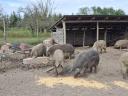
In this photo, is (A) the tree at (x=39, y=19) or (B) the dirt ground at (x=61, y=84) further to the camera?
(A) the tree at (x=39, y=19)

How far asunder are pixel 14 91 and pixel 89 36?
16912 mm

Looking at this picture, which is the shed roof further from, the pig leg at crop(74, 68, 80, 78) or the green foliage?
the green foliage

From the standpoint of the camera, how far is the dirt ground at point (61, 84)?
1023cm

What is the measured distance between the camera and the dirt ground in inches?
403

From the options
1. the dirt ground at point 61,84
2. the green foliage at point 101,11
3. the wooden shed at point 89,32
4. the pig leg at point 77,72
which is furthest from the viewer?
the green foliage at point 101,11

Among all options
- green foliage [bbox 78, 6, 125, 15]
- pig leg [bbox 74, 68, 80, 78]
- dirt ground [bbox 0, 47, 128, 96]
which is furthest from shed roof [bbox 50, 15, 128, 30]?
green foliage [bbox 78, 6, 125, 15]

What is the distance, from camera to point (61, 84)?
11336 mm

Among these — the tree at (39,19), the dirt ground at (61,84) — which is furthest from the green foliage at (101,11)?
the dirt ground at (61,84)

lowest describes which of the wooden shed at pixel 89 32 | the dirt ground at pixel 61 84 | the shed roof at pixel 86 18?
the dirt ground at pixel 61 84

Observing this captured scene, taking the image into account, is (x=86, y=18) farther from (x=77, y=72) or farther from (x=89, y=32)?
(x=77, y=72)

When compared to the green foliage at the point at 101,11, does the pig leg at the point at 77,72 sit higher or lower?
lower

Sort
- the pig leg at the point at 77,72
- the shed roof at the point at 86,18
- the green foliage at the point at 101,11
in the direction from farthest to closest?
the green foliage at the point at 101,11
the shed roof at the point at 86,18
the pig leg at the point at 77,72

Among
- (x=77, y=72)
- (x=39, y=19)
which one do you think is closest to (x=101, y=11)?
(x=39, y=19)

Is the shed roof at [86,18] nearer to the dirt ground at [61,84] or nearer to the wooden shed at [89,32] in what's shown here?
the wooden shed at [89,32]
